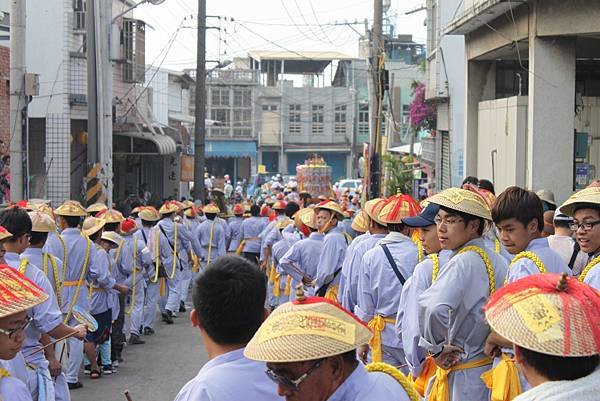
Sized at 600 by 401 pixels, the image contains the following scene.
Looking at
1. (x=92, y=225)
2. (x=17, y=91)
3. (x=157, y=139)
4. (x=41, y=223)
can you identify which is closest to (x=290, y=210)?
(x=17, y=91)

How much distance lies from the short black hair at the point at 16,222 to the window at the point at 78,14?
1950 cm

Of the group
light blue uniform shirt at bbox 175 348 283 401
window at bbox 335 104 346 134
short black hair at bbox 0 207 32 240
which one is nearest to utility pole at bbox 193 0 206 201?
short black hair at bbox 0 207 32 240

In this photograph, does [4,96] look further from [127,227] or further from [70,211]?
[70,211]

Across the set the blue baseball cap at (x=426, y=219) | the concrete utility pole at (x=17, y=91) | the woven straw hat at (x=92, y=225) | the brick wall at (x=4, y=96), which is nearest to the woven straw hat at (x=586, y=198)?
the blue baseball cap at (x=426, y=219)

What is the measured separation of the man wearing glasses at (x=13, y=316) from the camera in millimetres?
4930

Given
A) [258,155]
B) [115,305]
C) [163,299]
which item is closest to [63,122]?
[163,299]

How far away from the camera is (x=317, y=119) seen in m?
68.8

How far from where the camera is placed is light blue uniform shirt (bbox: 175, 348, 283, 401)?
4.04 m

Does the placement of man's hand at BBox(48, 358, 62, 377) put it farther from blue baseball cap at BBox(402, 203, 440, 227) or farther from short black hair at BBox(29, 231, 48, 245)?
blue baseball cap at BBox(402, 203, 440, 227)

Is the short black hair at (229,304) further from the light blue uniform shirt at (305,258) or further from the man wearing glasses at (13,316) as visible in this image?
the light blue uniform shirt at (305,258)

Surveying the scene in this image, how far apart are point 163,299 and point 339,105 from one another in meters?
51.9

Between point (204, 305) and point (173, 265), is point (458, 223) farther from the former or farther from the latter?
point (173, 265)

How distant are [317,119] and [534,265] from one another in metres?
62.8

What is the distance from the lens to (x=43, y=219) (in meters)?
9.05
